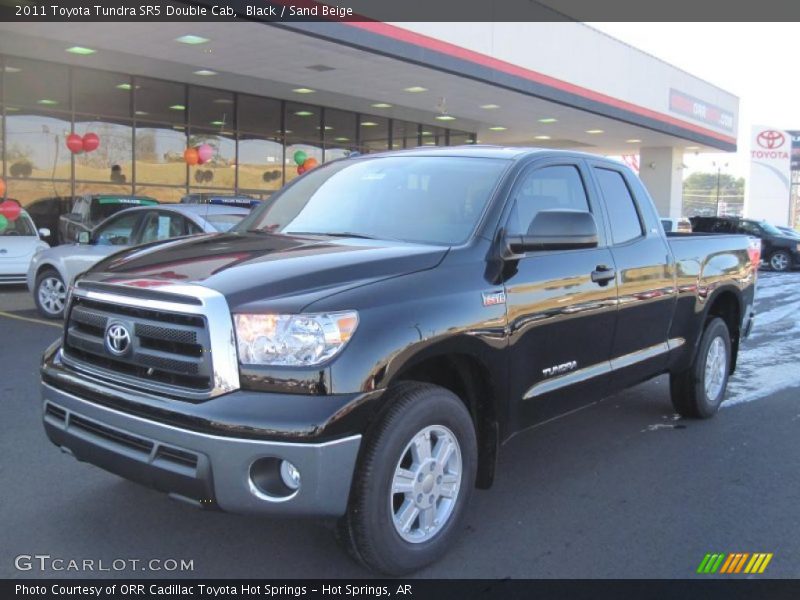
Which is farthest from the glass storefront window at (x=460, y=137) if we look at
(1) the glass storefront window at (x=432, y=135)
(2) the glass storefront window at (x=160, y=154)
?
(2) the glass storefront window at (x=160, y=154)

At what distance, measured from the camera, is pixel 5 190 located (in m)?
16.6

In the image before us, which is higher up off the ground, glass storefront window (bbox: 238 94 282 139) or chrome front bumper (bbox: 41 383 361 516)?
glass storefront window (bbox: 238 94 282 139)

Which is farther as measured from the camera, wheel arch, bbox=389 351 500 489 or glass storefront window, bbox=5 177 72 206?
glass storefront window, bbox=5 177 72 206

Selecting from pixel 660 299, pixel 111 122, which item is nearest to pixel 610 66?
pixel 111 122

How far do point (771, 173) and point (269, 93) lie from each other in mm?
44788

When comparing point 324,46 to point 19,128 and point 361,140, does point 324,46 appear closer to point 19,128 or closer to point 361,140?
point 19,128

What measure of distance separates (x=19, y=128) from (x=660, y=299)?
16245 mm

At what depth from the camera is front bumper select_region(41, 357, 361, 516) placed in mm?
2789

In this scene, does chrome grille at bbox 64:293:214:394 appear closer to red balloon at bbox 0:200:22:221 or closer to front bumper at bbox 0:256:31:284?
front bumper at bbox 0:256:31:284

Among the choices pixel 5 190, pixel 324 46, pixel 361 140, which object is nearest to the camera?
pixel 324 46

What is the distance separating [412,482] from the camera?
10.5ft

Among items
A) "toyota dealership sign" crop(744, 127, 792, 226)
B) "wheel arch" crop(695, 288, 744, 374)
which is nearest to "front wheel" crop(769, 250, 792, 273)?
"wheel arch" crop(695, 288, 744, 374)

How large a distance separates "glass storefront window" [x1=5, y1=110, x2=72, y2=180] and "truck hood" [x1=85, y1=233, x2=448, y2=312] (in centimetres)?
1515

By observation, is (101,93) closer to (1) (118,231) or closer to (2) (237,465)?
(1) (118,231)
